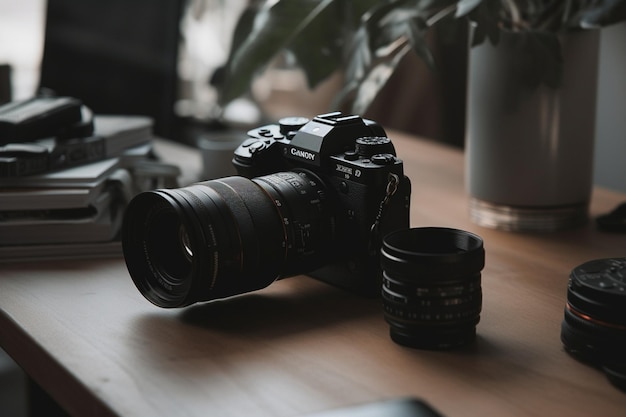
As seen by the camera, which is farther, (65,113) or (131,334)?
(65,113)

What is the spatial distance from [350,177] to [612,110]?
627mm

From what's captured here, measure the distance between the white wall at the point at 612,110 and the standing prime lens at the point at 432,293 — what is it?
63 centimetres

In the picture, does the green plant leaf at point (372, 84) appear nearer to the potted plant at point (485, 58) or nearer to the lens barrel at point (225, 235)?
the potted plant at point (485, 58)

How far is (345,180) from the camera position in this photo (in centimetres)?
89

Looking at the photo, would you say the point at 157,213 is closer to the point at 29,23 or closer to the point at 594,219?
the point at 594,219

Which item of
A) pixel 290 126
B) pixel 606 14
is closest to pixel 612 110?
pixel 606 14

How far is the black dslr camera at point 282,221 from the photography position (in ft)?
2.73

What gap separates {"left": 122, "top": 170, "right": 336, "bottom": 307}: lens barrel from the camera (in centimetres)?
82

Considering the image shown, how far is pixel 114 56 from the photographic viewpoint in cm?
161

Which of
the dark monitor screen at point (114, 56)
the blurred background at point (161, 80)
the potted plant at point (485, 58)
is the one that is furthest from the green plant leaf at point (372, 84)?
the dark monitor screen at point (114, 56)

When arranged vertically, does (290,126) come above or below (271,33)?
below

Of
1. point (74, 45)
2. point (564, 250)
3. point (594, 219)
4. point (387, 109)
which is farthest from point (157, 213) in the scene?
point (387, 109)

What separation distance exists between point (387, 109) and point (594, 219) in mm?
996

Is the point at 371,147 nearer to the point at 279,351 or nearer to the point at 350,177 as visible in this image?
the point at 350,177
